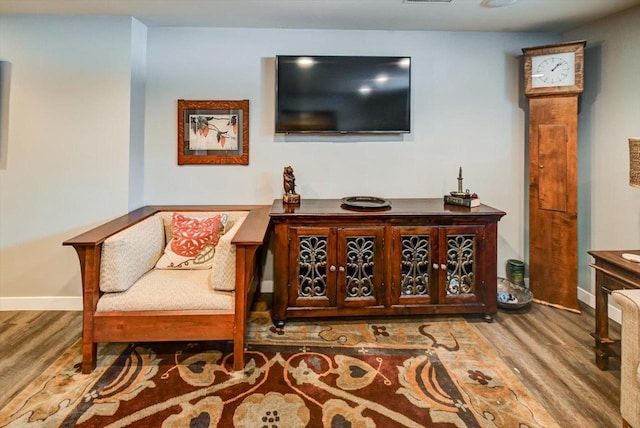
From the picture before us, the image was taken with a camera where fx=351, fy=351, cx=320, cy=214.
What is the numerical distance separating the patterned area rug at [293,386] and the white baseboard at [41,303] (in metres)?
0.74

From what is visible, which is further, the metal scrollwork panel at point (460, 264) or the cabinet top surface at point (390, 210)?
the metal scrollwork panel at point (460, 264)

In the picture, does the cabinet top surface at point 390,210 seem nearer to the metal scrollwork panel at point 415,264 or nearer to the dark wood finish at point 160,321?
the metal scrollwork panel at point 415,264

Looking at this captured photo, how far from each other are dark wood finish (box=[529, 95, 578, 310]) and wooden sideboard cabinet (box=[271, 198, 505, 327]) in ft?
2.21

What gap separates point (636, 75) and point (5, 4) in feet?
15.4

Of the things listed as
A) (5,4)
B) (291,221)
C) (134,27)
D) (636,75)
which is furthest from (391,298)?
(5,4)

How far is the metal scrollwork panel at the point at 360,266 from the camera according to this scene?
103 inches

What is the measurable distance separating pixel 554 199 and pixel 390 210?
144cm

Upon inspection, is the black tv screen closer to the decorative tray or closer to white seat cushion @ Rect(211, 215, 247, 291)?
the decorative tray

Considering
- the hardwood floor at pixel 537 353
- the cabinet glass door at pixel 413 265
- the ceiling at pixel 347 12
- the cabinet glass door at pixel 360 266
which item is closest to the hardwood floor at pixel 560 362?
the hardwood floor at pixel 537 353

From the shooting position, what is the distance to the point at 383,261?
262 cm

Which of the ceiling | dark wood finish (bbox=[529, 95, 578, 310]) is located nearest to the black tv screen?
the ceiling

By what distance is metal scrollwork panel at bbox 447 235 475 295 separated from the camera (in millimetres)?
2664

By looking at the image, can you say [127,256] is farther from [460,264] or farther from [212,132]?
[460,264]

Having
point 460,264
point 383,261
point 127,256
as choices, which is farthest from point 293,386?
point 460,264
